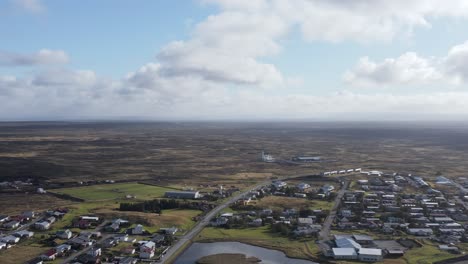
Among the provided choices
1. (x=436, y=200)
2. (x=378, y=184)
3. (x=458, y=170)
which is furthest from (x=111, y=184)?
(x=458, y=170)

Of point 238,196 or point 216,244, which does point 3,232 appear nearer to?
point 216,244

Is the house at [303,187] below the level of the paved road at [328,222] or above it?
above

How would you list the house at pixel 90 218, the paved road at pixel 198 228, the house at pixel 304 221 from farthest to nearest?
1. the house at pixel 90 218
2. the house at pixel 304 221
3. the paved road at pixel 198 228

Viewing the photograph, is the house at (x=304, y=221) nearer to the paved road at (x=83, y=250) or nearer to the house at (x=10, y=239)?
the paved road at (x=83, y=250)

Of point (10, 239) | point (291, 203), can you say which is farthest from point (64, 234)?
point (291, 203)

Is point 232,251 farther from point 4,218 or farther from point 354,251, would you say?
point 4,218

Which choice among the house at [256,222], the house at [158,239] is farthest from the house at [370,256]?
the house at [158,239]
